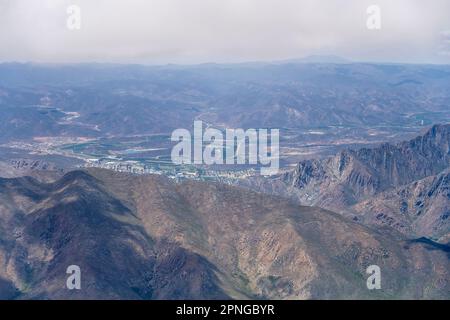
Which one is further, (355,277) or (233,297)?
(355,277)

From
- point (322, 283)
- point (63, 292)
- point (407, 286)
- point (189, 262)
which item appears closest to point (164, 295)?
point (189, 262)
